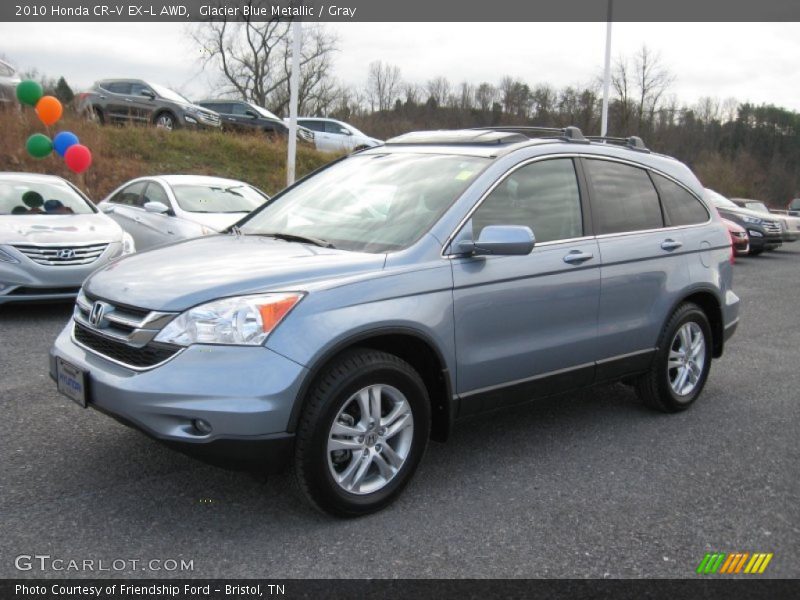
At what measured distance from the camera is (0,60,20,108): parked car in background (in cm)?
1706

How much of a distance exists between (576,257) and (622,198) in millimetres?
773

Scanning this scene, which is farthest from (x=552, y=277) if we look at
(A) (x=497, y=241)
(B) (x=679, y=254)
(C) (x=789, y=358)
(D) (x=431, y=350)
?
(C) (x=789, y=358)

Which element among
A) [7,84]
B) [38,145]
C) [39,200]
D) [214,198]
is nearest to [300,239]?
[39,200]

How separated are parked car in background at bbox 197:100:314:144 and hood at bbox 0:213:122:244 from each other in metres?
15.5

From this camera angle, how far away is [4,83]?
672 inches

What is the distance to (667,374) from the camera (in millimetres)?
4984

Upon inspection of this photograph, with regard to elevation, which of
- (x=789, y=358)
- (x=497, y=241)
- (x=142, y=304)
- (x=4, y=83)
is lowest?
(x=789, y=358)

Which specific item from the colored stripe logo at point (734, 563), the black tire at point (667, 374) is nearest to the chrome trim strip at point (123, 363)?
the colored stripe logo at point (734, 563)

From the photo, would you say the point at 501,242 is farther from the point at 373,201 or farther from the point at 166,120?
the point at 166,120

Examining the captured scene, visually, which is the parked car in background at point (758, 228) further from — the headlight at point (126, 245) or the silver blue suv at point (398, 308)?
the silver blue suv at point (398, 308)

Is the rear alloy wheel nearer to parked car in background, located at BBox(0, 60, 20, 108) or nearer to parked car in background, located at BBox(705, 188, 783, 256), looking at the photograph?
parked car in background, located at BBox(0, 60, 20, 108)

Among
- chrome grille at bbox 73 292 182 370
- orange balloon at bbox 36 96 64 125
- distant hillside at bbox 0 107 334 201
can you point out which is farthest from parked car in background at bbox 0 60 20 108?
chrome grille at bbox 73 292 182 370

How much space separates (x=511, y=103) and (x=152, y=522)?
47.2 meters

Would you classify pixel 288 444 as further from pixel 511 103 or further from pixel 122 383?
pixel 511 103
